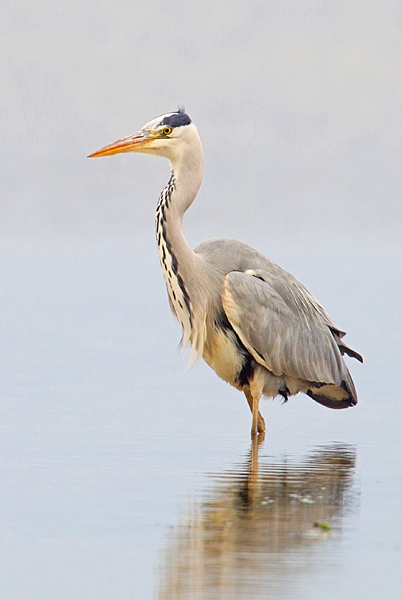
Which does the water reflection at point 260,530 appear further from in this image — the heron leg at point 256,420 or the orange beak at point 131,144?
the orange beak at point 131,144

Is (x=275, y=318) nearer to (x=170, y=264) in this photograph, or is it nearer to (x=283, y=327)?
(x=283, y=327)

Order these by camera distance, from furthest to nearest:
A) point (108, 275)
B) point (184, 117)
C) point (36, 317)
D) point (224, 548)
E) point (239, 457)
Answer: point (108, 275), point (36, 317), point (184, 117), point (239, 457), point (224, 548)

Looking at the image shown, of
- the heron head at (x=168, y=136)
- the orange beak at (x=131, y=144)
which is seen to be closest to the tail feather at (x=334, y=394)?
the heron head at (x=168, y=136)

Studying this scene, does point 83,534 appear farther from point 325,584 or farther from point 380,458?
point 380,458

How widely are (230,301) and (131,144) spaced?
1.15 m

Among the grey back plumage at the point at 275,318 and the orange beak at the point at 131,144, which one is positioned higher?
the orange beak at the point at 131,144

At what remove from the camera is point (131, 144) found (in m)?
8.91

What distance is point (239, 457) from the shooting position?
8297mm

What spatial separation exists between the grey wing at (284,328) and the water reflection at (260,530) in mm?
904

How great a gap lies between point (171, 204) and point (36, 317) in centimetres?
816

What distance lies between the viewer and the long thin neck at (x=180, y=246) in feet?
28.9

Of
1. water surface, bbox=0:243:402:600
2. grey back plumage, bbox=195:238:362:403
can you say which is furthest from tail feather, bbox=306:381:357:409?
water surface, bbox=0:243:402:600

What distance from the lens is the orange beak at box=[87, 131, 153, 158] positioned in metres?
8.87

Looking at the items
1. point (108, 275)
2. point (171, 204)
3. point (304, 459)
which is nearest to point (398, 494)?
point (304, 459)
